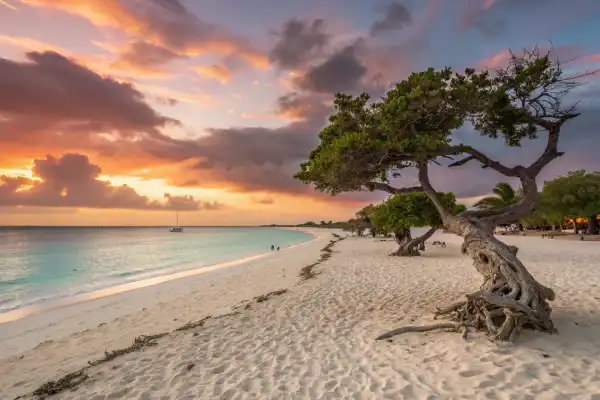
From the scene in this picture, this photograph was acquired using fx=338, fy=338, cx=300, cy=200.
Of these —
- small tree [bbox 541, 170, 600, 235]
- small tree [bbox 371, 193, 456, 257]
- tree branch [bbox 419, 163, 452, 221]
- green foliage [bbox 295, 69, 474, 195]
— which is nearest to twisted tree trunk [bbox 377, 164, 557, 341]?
tree branch [bbox 419, 163, 452, 221]

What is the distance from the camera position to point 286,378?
573 cm

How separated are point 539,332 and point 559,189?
47279 mm

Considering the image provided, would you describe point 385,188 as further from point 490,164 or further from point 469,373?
point 469,373

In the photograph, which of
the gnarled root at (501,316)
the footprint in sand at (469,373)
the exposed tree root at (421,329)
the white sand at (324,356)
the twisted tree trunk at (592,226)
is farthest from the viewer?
the twisted tree trunk at (592,226)

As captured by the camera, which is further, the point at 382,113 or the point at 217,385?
the point at 382,113

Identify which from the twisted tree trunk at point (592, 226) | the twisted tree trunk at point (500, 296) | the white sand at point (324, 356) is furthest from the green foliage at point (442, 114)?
the twisted tree trunk at point (592, 226)

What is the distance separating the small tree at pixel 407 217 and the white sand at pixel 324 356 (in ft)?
47.1

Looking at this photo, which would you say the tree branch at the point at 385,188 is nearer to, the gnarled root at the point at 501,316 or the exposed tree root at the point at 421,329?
the gnarled root at the point at 501,316

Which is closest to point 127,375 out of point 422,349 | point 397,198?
point 422,349

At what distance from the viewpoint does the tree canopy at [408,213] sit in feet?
88.0

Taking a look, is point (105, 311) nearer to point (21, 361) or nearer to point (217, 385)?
point (21, 361)

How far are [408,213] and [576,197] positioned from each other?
2975 centimetres

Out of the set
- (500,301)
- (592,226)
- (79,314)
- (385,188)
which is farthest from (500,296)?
(592,226)

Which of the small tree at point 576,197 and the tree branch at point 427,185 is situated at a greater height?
the small tree at point 576,197
